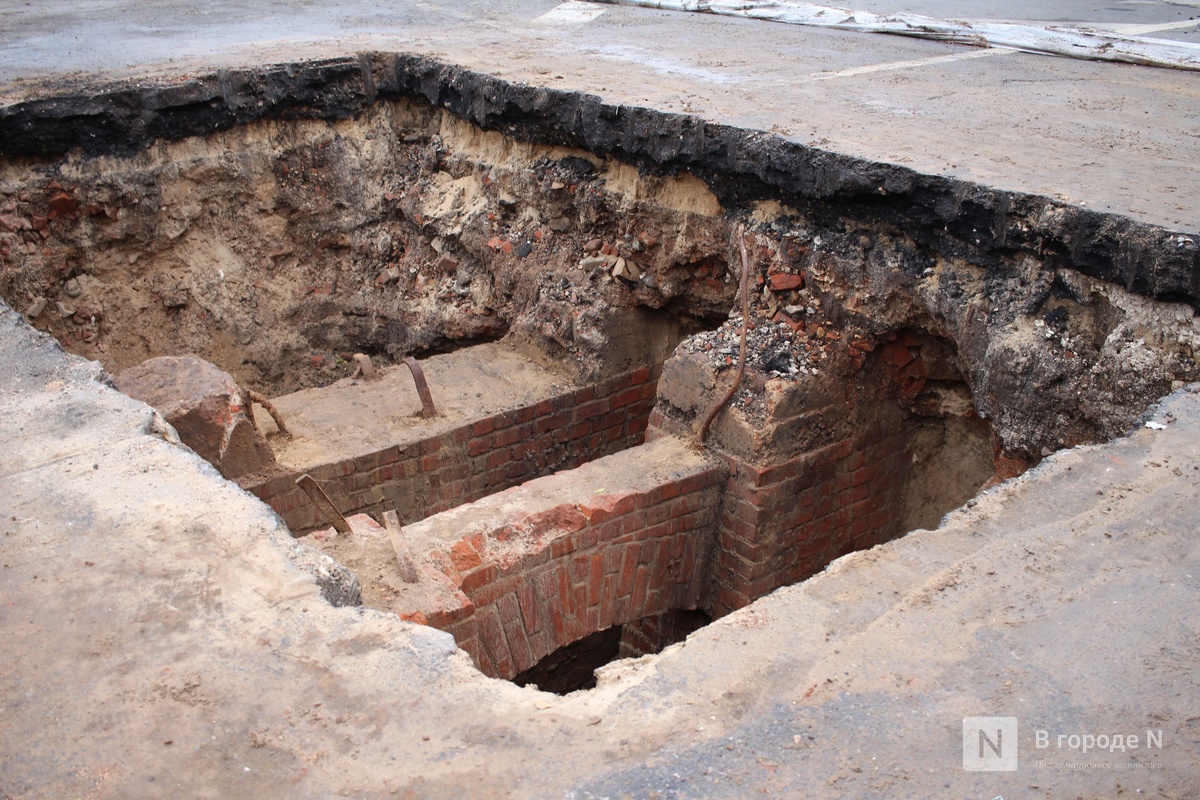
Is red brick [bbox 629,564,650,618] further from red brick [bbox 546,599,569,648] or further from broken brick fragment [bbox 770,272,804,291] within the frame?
broken brick fragment [bbox 770,272,804,291]

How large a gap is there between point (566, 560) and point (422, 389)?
4.23ft

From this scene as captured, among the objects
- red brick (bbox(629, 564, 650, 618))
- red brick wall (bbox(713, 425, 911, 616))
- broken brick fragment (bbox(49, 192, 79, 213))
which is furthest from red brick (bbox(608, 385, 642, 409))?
broken brick fragment (bbox(49, 192, 79, 213))

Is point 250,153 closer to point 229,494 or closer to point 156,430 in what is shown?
point 156,430

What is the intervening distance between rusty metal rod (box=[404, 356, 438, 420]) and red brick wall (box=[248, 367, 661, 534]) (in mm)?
163

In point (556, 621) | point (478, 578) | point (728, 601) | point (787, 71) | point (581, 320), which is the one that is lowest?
point (728, 601)

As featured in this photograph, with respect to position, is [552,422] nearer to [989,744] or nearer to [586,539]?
[586,539]

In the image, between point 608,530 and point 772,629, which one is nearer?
point 772,629

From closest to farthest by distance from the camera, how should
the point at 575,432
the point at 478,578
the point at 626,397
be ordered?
the point at 478,578 < the point at 575,432 < the point at 626,397

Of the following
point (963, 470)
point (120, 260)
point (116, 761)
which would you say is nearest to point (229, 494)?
point (116, 761)

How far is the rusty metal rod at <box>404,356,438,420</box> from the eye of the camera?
14.7ft

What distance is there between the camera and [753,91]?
5.29 metres

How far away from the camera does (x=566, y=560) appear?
3748mm

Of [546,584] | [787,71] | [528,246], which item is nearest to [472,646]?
[546,584]

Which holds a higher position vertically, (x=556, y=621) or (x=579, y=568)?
(x=579, y=568)
